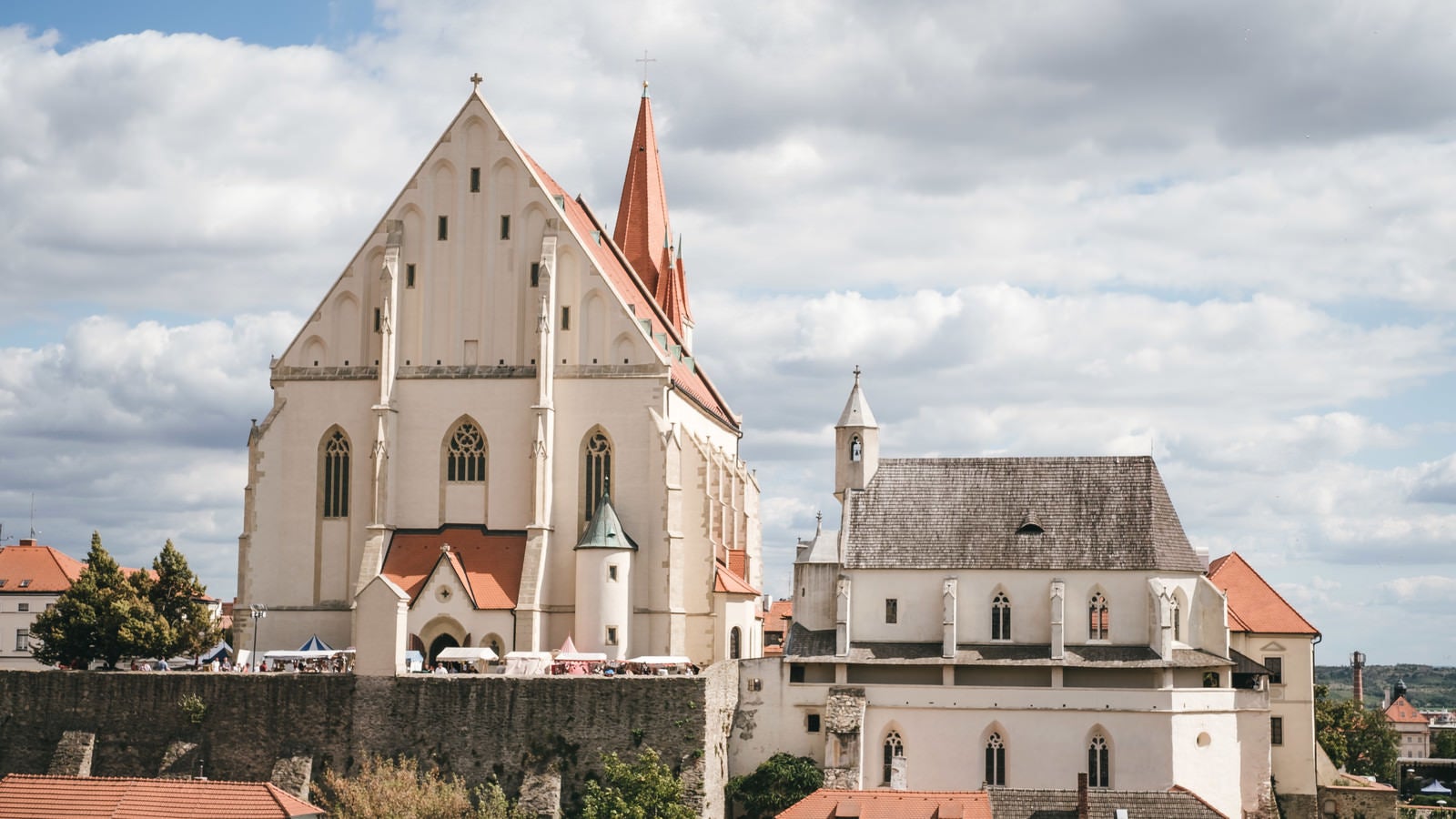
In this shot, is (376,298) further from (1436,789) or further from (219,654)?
(1436,789)

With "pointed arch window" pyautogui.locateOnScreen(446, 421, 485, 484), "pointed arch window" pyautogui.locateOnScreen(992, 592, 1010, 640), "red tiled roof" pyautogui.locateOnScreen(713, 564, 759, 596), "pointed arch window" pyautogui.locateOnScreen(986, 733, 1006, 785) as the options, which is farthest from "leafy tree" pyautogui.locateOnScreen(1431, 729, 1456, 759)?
"pointed arch window" pyautogui.locateOnScreen(446, 421, 485, 484)

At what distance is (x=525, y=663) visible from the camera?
65.2 m

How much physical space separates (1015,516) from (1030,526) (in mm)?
770

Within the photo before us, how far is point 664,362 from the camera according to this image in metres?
72.3

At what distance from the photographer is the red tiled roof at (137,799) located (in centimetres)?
5456

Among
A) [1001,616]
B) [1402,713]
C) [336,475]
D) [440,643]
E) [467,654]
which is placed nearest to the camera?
[467,654]

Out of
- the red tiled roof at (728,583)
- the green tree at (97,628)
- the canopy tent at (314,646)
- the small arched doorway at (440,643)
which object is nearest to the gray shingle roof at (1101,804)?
the red tiled roof at (728,583)

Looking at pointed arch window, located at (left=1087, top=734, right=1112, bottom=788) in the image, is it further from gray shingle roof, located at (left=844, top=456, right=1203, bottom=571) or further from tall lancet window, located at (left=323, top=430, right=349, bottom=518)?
tall lancet window, located at (left=323, top=430, right=349, bottom=518)

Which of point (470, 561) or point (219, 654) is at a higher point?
point (470, 561)

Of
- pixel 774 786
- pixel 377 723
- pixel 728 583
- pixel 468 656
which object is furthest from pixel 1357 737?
pixel 377 723

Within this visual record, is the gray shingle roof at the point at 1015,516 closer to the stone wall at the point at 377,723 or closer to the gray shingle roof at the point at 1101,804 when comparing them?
the stone wall at the point at 377,723

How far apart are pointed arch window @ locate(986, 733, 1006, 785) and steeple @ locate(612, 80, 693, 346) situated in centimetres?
3383

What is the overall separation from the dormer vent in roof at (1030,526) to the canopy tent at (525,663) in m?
18.9

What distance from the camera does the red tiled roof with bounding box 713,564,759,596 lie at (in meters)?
72.8
